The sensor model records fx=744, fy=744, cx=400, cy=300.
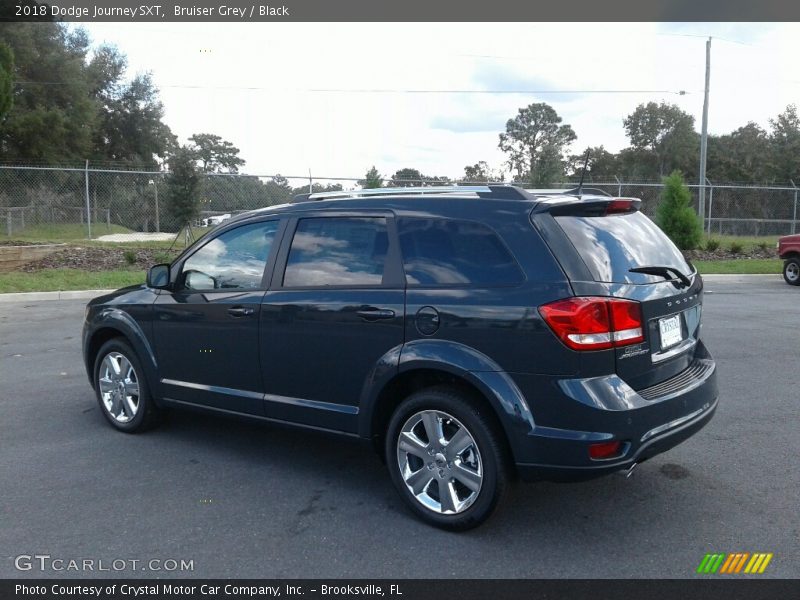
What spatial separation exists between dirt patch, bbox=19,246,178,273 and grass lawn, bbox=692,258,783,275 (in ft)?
46.3

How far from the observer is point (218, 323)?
5.10 m

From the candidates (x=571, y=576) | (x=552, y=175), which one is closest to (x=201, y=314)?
(x=571, y=576)

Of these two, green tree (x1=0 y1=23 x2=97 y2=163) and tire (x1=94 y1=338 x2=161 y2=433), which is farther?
green tree (x1=0 y1=23 x2=97 y2=163)

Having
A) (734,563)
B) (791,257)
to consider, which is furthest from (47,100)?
(734,563)

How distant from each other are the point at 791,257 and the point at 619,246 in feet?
50.1

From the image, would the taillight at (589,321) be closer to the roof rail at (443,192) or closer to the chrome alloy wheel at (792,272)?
the roof rail at (443,192)

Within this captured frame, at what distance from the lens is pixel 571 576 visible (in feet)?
11.6

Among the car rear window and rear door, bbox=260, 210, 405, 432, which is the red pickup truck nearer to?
the car rear window

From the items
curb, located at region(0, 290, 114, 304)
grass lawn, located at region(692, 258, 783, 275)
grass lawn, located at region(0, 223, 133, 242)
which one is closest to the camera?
curb, located at region(0, 290, 114, 304)

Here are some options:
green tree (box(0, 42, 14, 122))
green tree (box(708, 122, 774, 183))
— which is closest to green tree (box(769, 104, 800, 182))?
green tree (box(708, 122, 774, 183))

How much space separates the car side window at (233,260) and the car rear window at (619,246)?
2.05 m

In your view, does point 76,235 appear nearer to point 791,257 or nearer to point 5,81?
point 5,81

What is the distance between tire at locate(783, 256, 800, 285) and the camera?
17.1m

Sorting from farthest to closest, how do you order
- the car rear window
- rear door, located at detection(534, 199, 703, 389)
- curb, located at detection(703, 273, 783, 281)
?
curb, located at detection(703, 273, 783, 281) → the car rear window → rear door, located at detection(534, 199, 703, 389)
